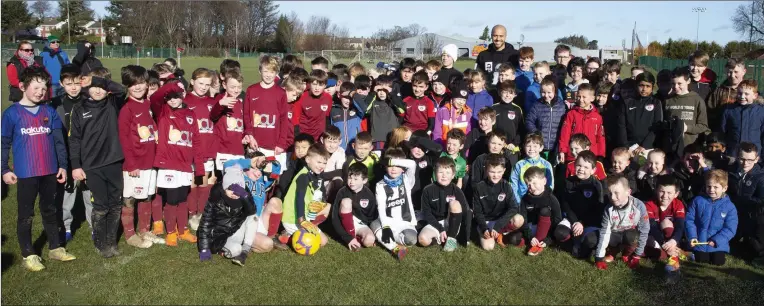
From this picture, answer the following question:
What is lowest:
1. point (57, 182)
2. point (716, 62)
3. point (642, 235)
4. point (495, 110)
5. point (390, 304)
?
point (390, 304)

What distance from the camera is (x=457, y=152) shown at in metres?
6.64

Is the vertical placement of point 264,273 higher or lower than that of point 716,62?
lower

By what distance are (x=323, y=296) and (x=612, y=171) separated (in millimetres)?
3639

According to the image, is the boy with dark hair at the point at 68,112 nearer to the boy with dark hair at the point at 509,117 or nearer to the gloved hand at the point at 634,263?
the boy with dark hair at the point at 509,117

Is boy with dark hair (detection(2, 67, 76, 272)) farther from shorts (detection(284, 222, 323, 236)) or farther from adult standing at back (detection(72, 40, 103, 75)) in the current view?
adult standing at back (detection(72, 40, 103, 75))

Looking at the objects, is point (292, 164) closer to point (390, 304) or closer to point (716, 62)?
point (390, 304)

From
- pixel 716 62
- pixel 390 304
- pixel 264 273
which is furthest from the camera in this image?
pixel 716 62

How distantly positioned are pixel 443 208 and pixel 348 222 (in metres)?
1.03

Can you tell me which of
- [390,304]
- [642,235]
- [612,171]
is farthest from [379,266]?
[612,171]

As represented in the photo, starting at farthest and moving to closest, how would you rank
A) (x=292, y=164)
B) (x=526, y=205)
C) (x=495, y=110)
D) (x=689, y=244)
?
(x=495, y=110) → (x=292, y=164) → (x=526, y=205) → (x=689, y=244)

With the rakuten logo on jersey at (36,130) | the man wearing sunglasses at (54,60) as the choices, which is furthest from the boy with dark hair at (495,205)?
the man wearing sunglasses at (54,60)

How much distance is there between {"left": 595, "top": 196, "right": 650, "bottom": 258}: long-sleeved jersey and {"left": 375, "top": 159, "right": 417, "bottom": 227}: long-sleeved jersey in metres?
1.89

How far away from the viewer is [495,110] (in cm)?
713

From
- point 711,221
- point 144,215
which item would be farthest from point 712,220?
point 144,215
